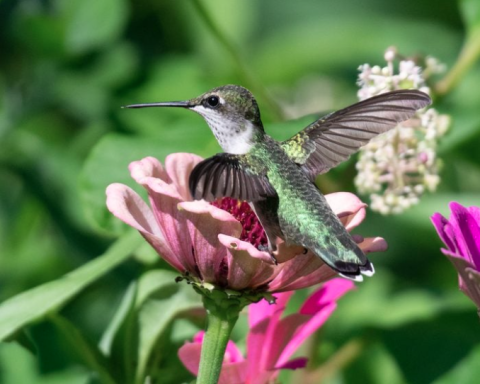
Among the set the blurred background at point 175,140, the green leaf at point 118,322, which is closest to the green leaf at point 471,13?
the blurred background at point 175,140

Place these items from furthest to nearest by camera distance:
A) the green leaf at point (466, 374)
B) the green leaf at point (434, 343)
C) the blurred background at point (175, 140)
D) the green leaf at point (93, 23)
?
the green leaf at point (93, 23) < the green leaf at point (434, 343) < the blurred background at point (175, 140) < the green leaf at point (466, 374)

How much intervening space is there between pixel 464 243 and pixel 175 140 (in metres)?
0.57

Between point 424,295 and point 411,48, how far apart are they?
83cm

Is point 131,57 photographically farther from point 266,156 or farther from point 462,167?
point 266,156

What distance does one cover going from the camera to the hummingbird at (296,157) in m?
0.99

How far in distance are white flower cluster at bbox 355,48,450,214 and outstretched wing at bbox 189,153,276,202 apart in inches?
8.7

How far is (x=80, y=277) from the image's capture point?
47.6 inches

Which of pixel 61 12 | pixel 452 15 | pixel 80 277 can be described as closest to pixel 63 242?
pixel 61 12

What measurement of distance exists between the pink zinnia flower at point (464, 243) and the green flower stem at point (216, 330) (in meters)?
0.23

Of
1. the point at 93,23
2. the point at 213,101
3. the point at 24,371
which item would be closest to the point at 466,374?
the point at 213,101

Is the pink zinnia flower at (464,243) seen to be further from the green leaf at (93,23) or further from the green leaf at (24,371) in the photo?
the green leaf at (93,23)

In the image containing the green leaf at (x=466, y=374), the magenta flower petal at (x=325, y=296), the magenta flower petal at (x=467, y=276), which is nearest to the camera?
the magenta flower petal at (x=467, y=276)

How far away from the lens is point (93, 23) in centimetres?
188

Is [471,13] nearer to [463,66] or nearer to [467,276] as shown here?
[463,66]
